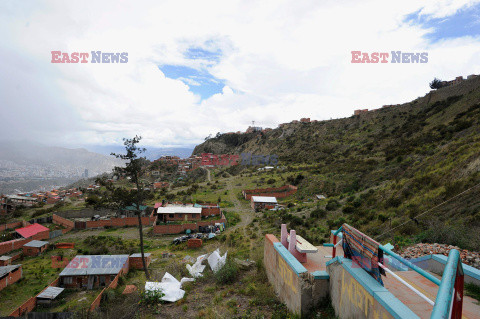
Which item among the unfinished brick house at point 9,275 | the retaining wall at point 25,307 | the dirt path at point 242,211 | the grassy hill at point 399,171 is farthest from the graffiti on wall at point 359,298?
the unfinished brick house at point 9,275

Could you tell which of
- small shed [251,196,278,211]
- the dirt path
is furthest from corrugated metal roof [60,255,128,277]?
small shed [251,196,278,211]

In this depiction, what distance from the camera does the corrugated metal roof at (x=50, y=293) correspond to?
44.4ft

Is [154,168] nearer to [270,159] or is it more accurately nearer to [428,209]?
[270,159]

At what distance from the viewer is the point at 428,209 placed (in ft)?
37.0

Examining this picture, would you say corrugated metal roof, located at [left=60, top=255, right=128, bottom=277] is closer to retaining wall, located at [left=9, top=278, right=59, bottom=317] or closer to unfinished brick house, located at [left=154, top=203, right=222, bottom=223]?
retaining wall, located at [left=9, top=278, right=59, bottom=317]

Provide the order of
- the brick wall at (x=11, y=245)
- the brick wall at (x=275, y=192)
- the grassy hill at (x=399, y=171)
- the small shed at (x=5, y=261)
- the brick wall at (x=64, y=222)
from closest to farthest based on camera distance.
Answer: the grassy hill at (x=399, y=171) → the small shed at (x=5, y=261) → the brick wall at (x=11, y=245) → the brick wall at (x=64, y=222) → the brick wall at (x=275, y=192)

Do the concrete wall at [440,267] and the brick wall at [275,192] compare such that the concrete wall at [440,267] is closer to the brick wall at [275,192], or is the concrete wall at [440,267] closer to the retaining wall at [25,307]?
the retaining wall at [25,307]

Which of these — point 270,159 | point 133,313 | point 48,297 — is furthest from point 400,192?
point 270,159

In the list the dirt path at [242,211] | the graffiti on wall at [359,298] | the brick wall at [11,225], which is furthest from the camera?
the brick wall at [11,225]

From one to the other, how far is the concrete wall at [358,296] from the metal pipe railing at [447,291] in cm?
146

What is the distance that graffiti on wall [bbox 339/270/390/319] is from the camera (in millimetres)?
3386

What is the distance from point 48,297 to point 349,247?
1660cm

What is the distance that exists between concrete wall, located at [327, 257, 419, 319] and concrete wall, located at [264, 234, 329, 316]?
27 cm

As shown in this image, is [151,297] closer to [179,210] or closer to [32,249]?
[32,249]
